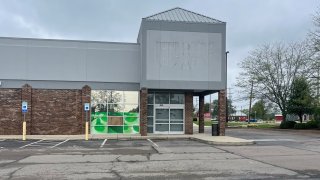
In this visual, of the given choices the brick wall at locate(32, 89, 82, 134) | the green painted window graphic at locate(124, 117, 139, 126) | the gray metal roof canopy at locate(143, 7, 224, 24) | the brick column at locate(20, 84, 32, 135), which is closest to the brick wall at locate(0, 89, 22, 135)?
the brick column at locate(20, 84, 32, 135)

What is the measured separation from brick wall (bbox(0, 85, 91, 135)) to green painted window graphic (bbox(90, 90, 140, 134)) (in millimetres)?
862

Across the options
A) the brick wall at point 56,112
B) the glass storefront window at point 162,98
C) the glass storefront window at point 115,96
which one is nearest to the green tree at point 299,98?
the glass storefront window at point 162,98

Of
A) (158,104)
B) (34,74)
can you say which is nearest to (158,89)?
(158,104)

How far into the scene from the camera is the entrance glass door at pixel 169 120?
109 feet

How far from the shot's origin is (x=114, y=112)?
106 ft

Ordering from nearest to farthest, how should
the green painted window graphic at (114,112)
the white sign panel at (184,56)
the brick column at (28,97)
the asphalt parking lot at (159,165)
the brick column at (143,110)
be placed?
1. the asphalt parking lot at (159,165)
2. the brick column at (143,110)
3. the white sign panel at (184,56)
4. the brick column at (28,97)
5. the green painted window graphic at (114,112)

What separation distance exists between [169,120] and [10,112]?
38.2 ft

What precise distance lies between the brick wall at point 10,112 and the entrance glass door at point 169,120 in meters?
10.1

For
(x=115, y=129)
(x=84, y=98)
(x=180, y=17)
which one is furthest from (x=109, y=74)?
(x=180, y=17)

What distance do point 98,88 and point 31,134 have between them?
581 cm

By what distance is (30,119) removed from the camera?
31078mm

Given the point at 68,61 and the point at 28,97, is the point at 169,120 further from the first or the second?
the point at 28,97

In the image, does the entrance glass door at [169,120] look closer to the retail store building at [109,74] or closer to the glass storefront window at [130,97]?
the retail store building at [109,74]

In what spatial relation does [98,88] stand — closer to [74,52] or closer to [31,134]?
[74,52]
